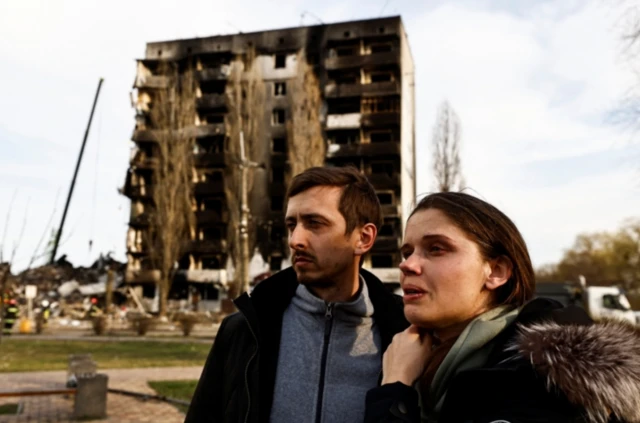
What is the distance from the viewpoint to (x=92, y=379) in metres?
9.07

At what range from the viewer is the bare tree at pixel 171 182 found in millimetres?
42500

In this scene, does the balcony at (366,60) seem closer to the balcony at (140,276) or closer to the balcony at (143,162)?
the balcony at (143,162)

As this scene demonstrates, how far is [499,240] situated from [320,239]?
2.87 feet

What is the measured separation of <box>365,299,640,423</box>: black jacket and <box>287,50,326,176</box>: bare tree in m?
37.1

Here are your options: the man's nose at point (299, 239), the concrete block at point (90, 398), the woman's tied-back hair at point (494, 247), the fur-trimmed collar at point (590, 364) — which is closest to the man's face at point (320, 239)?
the man's nose at point (299, 239)

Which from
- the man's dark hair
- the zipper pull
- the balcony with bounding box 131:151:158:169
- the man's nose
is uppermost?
the balcony with bounding box 131:151:158:169

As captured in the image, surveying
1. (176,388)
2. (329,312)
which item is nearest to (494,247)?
(329,312)

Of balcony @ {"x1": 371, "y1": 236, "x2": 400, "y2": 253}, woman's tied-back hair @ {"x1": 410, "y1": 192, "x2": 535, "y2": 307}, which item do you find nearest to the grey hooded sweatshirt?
woman's tied-back hair @ {"x1": 410, "y1": 192, "x2": 535, "y2": 307}

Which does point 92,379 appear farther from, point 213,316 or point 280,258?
point 280,258

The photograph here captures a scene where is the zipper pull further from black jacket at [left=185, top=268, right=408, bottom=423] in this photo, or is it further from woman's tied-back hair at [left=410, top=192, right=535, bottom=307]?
woman's tied-back hair at [left=410, top=192, right=535, bottom=307]

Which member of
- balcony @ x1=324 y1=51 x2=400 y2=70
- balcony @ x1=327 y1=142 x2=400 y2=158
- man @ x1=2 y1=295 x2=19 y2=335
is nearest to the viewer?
man @ x1=2 y1=295 x2=19 y2=335

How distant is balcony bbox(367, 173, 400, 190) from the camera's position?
4312cm

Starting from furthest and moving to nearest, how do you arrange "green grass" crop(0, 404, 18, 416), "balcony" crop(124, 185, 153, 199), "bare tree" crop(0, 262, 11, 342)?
"balcony" crop(124, 185, 153, 199) < "bare tree" crop(0, 262, 11, 342) < "green grass" crop(0, 404, 18, 416)

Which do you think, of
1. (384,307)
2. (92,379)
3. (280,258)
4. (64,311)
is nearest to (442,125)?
(280,258)
